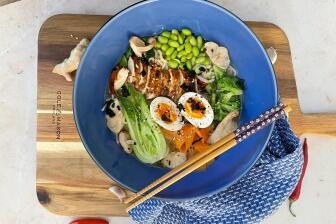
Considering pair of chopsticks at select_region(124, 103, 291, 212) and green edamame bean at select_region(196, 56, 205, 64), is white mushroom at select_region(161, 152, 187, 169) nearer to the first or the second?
pair of chopsticks at select_region(124, 103, 291, 212)

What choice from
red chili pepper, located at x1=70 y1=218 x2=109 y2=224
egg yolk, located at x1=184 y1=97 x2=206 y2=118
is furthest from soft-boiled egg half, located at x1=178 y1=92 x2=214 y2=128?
red chili pepper, located at x1=70 y1=218 x2=109 y2=224

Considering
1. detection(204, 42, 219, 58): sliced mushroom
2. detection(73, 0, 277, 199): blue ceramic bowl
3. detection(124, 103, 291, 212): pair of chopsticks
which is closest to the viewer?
detection(124, 103, 291, 212): pair of chopsticks

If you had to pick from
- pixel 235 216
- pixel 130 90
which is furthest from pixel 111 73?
pixel 235 216

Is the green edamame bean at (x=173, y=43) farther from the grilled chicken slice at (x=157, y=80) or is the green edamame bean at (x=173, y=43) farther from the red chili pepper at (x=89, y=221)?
the red chili pepper at (x=89, y=221)

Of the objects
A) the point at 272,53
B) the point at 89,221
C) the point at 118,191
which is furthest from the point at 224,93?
the point at 89,221

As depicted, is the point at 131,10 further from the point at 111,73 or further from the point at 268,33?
the point at 268,33

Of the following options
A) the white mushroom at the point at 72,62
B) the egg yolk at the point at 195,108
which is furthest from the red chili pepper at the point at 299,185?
the white mushroom at the point at 72,62
